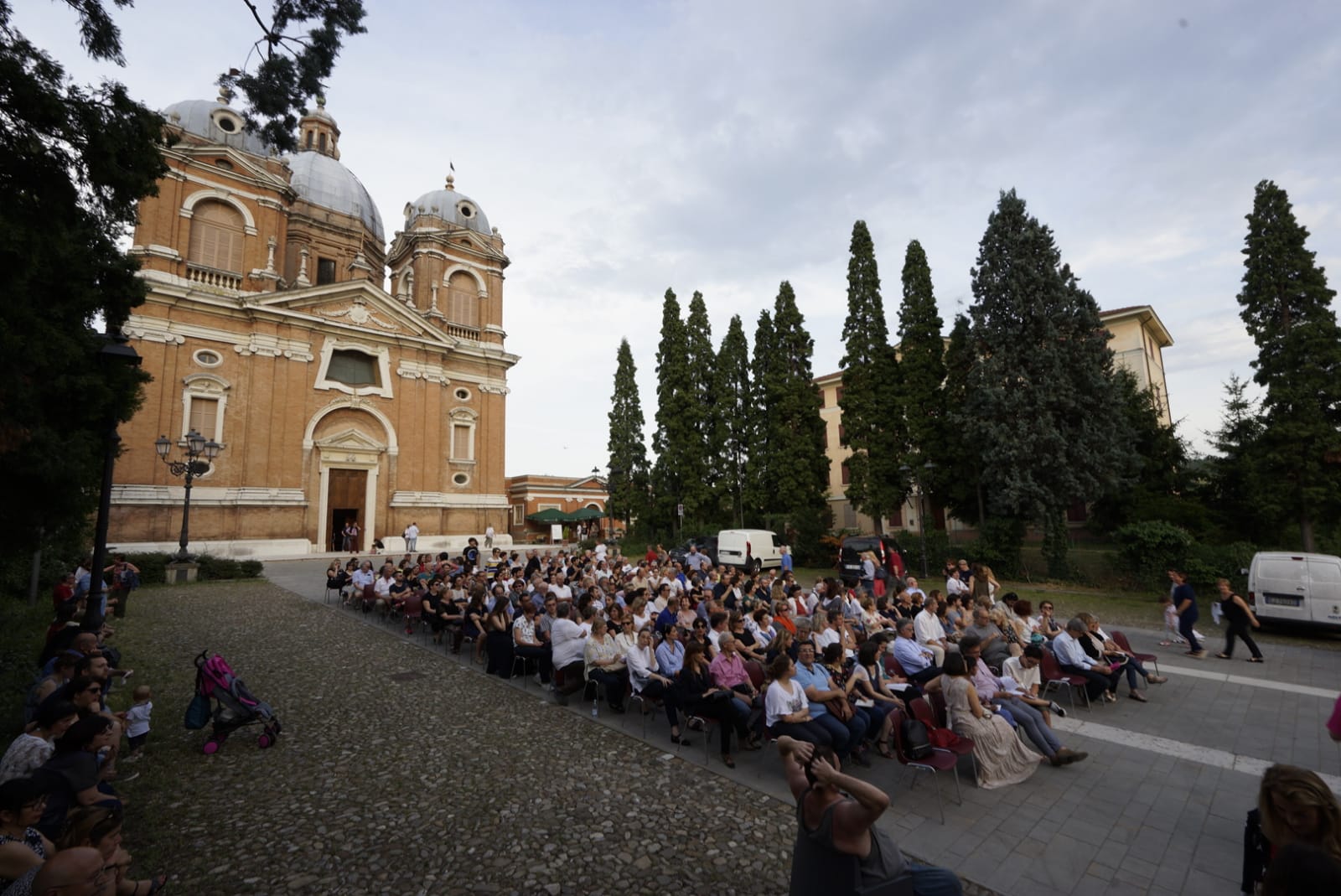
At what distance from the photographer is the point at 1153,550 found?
16422 mm

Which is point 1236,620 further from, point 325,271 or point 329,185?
point 329,185

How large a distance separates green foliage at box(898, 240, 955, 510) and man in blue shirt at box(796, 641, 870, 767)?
64.4 ft

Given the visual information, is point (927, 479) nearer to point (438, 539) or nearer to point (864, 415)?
point (864, 415)

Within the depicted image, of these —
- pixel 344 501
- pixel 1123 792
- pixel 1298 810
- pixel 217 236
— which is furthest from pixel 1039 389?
pixel 217 236

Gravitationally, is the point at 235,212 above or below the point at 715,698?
above

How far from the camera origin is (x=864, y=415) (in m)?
25.8

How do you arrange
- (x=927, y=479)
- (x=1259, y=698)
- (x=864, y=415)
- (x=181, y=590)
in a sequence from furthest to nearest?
(x=864, y=415), (x=927, y=479), (x=181, y=590), (x=1259, y=698)

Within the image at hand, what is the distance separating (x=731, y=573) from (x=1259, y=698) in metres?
8.89

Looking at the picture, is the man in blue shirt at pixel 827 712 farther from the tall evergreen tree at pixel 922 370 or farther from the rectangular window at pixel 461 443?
the rectangular window at pixel 461 443

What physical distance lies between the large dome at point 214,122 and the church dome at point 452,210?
1008 cm

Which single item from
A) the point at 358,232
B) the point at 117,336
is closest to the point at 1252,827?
the point at 117,336

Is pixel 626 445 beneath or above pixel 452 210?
beneath

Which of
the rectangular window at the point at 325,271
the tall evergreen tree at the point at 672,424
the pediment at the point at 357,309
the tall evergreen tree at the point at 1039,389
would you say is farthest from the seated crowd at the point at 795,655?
the rectangular window at the point at 325,271

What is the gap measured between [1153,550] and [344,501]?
34879 millimetres
